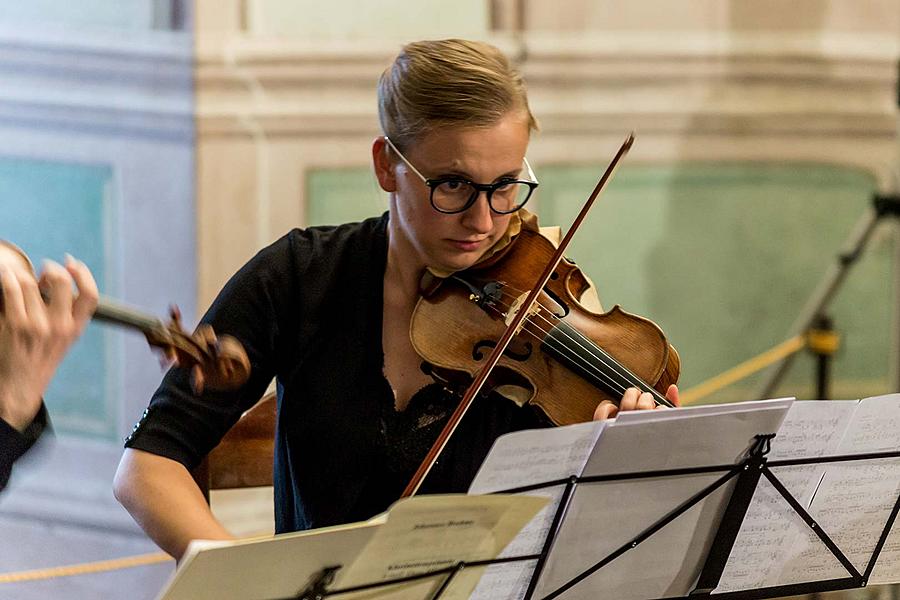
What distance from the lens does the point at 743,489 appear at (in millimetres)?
1339

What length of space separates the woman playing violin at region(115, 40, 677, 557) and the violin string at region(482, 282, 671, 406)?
0.03 meters

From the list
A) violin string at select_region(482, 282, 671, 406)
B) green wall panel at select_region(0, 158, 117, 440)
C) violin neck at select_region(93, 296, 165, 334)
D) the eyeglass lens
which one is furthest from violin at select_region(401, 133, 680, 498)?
green wall panel at select_region(0, 158, 117, 440)

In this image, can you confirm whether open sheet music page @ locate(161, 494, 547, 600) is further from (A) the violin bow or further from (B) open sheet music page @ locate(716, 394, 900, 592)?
(B) open sheet music page @ locate(716, 394, 900, 592)

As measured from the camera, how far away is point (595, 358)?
1561 mm

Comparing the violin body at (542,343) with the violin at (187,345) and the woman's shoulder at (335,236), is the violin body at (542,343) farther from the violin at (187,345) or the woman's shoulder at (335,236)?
the violin at (187,345)

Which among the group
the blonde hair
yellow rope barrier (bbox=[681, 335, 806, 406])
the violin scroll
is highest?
the blonde hair

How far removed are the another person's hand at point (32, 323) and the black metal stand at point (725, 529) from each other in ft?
1.22

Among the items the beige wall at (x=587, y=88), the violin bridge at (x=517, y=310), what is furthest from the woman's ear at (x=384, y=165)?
the beige wall at (x=587, y=88)

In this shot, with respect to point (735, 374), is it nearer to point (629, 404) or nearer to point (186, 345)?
point (629, 404)

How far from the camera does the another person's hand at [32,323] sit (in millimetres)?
1079

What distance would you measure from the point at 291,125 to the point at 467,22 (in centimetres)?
54

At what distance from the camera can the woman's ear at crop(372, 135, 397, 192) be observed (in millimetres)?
1604

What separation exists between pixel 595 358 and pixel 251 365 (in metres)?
0.44

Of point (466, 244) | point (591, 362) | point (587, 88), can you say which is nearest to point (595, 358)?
point (591, 362)
